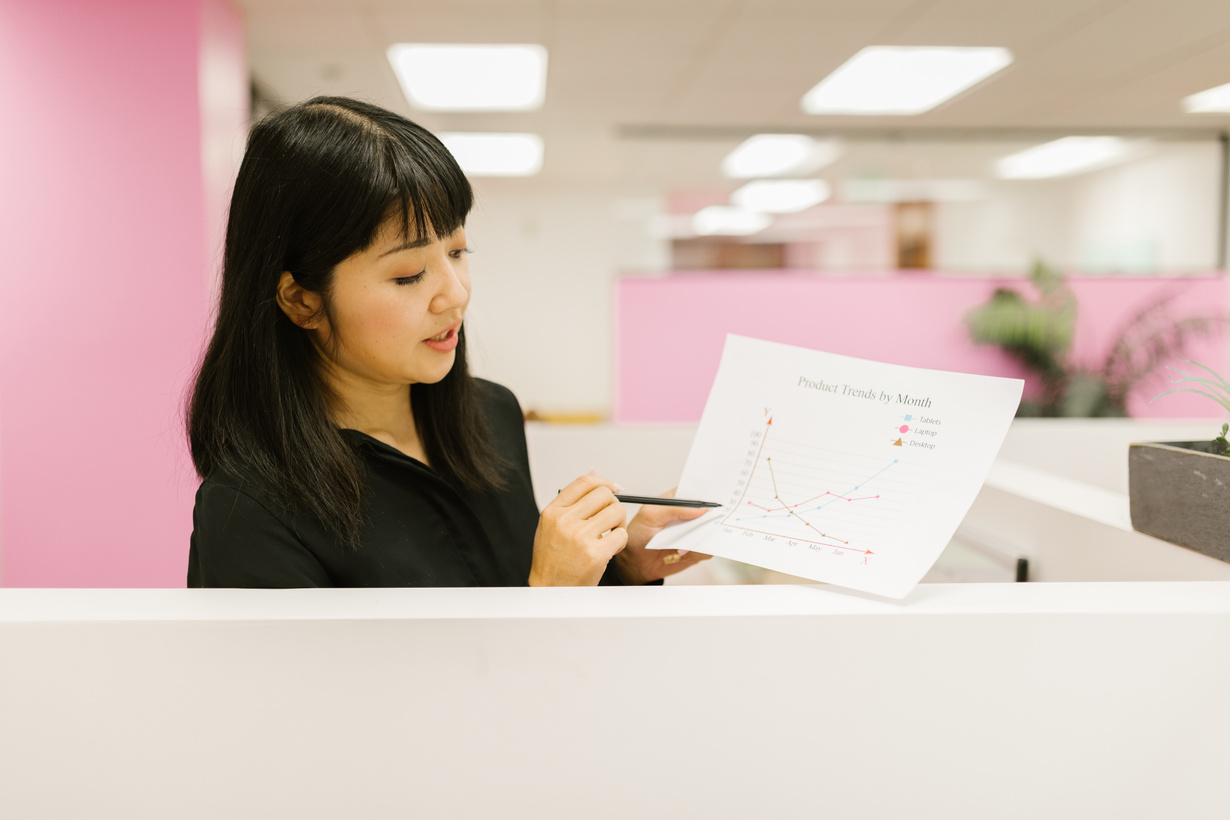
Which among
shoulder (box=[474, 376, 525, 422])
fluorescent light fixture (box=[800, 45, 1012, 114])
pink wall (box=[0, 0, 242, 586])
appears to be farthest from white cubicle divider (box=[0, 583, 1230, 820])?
fluorescent light fixture (box=[800, 45, 1012, 114])

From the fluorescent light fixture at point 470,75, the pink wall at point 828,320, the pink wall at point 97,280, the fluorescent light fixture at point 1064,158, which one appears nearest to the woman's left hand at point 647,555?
the pink wall at point 97,280

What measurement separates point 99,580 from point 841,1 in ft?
12.7

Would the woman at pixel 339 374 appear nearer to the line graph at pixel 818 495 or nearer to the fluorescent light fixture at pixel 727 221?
the line graph at pixel 818 495

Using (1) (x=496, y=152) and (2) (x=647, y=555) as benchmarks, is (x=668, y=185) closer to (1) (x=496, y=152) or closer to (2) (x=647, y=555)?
(1) (x=496, y=152)

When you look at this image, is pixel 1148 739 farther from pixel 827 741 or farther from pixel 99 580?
pixel 99 580

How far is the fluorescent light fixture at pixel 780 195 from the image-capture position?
6.03 meters

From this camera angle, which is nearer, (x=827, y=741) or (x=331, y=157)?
(x=827, y=741)

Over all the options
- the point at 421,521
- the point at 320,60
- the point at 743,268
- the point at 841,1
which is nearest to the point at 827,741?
the point at 421,521

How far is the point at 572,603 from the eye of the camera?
49 cm

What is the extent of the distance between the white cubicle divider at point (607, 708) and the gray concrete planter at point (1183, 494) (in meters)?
0.29

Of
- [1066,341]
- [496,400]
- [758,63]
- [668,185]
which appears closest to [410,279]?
[496,400]

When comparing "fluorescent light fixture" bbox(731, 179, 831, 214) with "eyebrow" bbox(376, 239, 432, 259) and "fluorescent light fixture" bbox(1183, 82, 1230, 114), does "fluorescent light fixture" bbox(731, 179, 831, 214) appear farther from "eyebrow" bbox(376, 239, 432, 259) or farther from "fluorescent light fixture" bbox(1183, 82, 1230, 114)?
"eyebrow" bbox(376, 239, 432, 259)

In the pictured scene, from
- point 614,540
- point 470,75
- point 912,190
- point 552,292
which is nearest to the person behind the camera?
point 614,540

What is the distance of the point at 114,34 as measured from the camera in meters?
3.28
